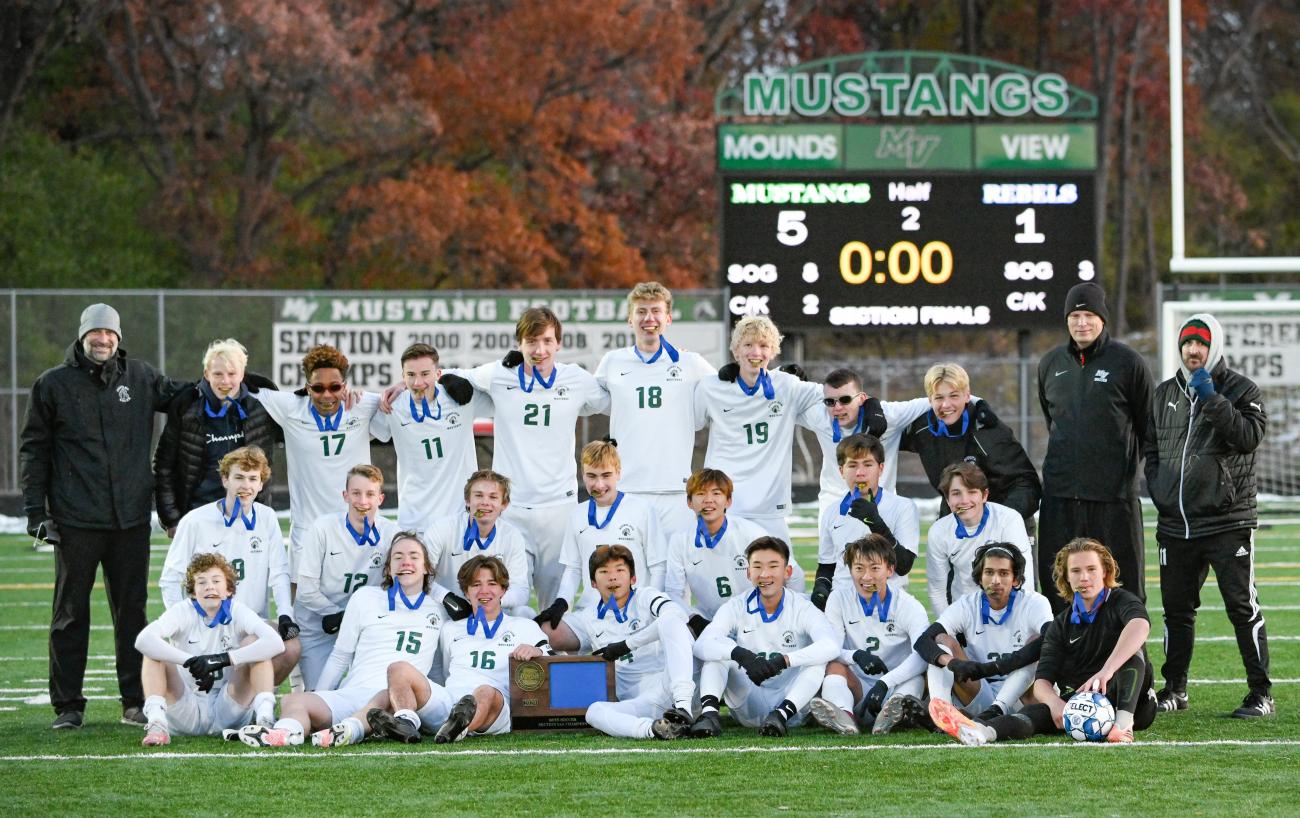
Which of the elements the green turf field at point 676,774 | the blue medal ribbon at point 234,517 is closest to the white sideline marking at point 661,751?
the green turf field at point 676,774

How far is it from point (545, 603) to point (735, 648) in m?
1.39

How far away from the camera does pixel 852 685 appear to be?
7578 mm

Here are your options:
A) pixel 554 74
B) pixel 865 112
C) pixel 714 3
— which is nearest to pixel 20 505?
pixel 865 112

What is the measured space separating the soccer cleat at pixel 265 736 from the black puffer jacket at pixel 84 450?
1.22 m

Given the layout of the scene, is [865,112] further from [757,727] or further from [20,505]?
[757,727]

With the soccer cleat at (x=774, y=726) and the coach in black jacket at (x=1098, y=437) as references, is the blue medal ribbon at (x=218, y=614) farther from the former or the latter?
the coach in black jacket at (x=1098, y=437)

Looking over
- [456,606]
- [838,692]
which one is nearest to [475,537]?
[456,606]

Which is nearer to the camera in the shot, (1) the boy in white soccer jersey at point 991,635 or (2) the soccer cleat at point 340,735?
(2) the soccer cleat at point 340,735

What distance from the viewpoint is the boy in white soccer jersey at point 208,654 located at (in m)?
7.35

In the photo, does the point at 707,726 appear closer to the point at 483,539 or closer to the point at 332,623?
the point at 483,539

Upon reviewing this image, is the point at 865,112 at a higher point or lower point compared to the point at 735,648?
higher

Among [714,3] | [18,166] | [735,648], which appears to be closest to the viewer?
[735,648]

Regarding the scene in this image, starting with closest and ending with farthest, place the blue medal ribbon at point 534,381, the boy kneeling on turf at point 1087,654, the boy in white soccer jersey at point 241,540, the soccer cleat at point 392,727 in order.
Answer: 1. the boy kneeling on turf at point 1087,654
2. the soccer cleat at point 392,727
3. the boy in white soccer jersey at point 241,540
4. the blue medal ribbon at point 534,381

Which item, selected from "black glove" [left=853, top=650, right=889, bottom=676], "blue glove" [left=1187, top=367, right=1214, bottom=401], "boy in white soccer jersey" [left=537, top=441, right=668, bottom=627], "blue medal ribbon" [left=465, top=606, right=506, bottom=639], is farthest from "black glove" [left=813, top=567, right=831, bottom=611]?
"blue glove" [left=1187, top=367, right=1214, bottom=401]
